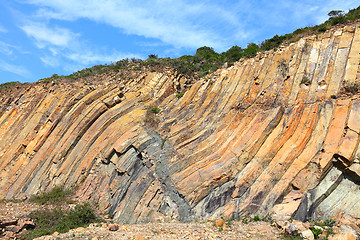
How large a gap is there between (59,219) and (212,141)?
851cm

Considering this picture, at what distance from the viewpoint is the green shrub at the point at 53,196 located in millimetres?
14164

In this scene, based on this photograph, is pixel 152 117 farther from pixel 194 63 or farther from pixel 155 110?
pixel 194 63

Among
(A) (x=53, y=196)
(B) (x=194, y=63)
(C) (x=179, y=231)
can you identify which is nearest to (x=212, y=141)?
(C) (x=179, y=231)

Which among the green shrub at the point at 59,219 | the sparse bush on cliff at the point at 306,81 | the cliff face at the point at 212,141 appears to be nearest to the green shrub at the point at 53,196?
the cliff face at the point at 212,141

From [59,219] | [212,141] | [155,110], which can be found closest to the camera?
[59,219]

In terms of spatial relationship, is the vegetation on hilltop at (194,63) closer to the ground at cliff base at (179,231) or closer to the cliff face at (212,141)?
the cliff face at (212,141)

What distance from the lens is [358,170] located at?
9.45m

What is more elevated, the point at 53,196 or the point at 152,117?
the point at 152,117

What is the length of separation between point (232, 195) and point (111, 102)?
10.8 meters

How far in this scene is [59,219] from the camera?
1243 centimetres

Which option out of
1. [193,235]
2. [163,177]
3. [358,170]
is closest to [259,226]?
[193,235]

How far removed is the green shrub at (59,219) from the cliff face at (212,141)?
1.21 metres

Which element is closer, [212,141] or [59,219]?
[59,219]

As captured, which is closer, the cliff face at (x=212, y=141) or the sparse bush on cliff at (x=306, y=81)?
the cliff face at (x=212, y=141)
